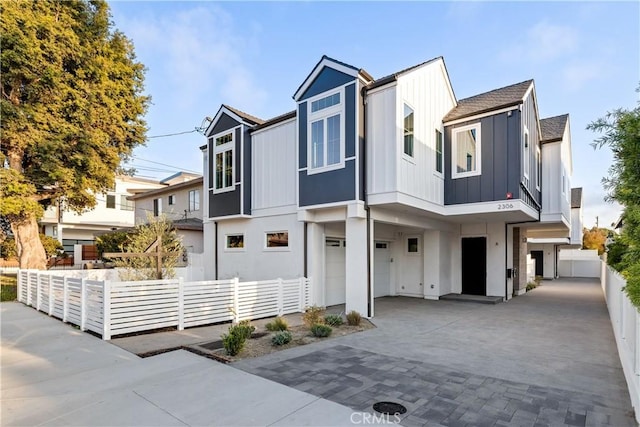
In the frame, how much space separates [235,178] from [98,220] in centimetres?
2059

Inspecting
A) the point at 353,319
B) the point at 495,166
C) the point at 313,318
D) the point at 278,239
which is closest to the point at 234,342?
the point at 313,318

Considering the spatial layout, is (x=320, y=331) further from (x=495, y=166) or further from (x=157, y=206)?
(x=157, y=206)

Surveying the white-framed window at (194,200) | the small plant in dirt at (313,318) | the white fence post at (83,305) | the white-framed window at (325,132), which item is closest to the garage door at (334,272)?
the white-framed window at (325,132)

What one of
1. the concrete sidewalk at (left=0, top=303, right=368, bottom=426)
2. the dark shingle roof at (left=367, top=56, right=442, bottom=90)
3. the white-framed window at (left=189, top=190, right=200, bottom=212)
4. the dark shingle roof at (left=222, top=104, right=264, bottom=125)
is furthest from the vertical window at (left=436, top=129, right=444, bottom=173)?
the white-framed window at (left=189, top=190, right=200, bottom=212)

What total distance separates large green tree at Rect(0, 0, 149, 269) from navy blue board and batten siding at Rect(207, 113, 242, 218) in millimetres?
3898

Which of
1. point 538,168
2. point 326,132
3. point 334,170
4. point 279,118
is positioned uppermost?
point 279,118

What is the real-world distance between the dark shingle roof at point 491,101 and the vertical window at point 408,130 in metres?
2.35

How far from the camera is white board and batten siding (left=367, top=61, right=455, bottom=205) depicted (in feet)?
28.6

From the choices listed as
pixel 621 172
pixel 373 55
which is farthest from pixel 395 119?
pixel 621 172

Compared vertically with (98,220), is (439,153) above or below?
above

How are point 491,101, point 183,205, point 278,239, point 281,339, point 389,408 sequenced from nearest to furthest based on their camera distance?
point 389,408 < point 281,339 < point 491,101 < point 278,239 < point 183,205

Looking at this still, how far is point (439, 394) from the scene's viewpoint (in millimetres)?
4293

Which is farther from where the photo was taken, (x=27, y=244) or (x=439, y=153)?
(x=27, y=244)

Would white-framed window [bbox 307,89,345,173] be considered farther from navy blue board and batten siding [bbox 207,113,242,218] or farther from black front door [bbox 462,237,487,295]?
black front door [bbox 462,237,487,295]
